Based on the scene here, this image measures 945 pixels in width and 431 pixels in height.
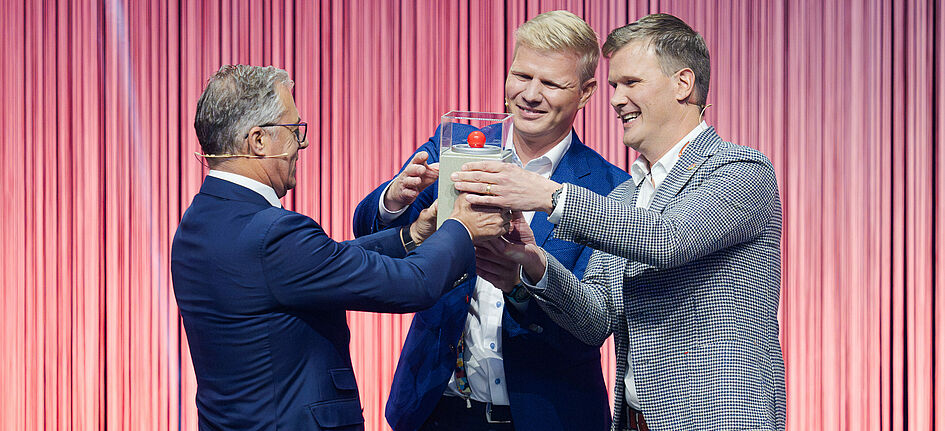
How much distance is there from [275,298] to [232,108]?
39 cm

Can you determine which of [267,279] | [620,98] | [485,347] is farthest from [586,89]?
[267,279]

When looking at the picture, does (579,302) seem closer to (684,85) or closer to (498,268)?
(498,268)

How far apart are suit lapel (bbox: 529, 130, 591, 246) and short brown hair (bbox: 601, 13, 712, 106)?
1.32ft

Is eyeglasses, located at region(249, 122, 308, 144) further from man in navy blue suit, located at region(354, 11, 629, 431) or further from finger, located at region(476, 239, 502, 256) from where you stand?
finger, located at region(476, 239, 502, 256)

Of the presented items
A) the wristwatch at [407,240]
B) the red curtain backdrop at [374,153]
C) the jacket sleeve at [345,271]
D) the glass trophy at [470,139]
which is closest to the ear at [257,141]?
the jacket sleeve at [345,271]

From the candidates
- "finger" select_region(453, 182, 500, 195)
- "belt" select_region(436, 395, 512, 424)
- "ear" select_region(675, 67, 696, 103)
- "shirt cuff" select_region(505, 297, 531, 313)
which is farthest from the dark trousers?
"ear" select_region(675, 67, 696, 103)

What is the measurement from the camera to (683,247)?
1628 millimetres
